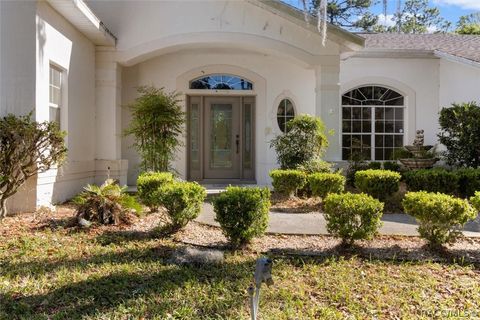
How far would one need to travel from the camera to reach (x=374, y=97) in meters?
13.2

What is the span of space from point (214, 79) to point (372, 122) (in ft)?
16.6

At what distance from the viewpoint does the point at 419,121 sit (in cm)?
1310

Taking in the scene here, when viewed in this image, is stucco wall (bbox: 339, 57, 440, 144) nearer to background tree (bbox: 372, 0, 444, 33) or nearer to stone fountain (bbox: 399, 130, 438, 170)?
stone fountain (bbox: 399, 130, 438, 170)

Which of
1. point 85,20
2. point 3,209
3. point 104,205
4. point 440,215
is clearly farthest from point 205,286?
point 85,20

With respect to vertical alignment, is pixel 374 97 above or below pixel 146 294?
above

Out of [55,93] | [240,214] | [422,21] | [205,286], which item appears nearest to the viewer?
[205,286]

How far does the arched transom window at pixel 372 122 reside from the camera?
43.4ft

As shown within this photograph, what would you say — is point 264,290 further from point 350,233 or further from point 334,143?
point 334,143

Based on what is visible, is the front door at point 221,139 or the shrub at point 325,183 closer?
the shrub at point 325,183

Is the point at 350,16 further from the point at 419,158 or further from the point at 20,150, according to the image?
the point at 20,150

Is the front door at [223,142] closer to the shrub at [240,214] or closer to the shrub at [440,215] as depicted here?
the shrub at [240,214]

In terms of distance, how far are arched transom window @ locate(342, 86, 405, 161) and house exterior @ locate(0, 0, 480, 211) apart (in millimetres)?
31

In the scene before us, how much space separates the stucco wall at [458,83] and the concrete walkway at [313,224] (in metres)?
5.98

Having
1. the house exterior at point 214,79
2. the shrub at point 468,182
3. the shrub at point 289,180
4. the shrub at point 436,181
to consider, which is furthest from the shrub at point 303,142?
the shrub at point 468,182
